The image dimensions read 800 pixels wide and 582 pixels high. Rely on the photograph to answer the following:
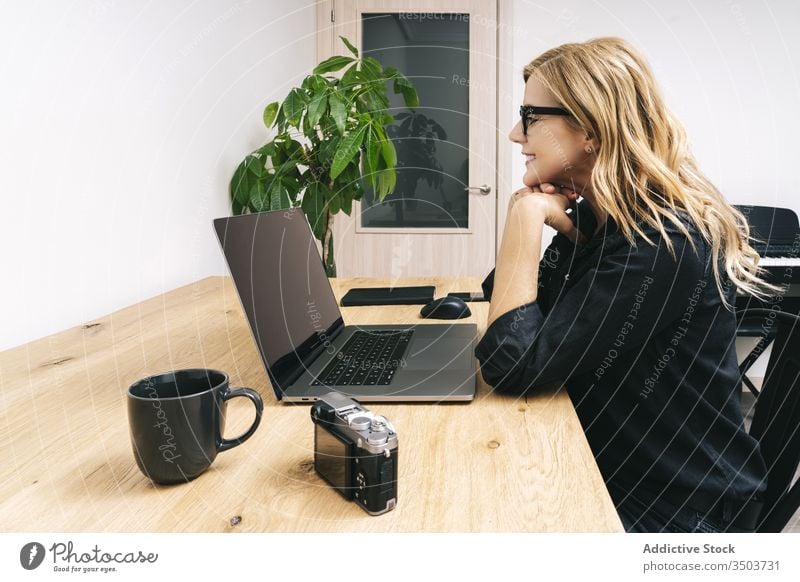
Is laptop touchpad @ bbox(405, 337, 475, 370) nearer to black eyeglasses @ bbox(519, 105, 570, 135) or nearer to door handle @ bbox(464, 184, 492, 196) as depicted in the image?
black eyeglasses @ bbox(519, 105, 570, 135)

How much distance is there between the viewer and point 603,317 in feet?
2.65

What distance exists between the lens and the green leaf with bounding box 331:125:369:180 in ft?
6.31

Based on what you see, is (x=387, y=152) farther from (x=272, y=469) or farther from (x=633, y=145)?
(x=272, y=469)

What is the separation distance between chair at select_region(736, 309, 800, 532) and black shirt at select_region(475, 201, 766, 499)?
0.05 meters

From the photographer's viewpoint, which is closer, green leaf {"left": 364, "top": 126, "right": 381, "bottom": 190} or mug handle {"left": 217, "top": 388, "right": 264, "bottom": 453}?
mug handle {"left": 217, "top": 388, "right": 264, "bottom": 453}

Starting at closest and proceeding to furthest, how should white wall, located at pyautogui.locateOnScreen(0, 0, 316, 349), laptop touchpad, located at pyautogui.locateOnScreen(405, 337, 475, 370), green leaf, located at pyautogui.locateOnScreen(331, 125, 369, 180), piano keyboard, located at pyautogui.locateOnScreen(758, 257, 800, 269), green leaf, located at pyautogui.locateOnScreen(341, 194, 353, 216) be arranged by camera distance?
laptop touchpad, located at pyautogui.locateOnScreen(405, 337, 475, 370), white wall, located at pyautogui.locateOnScreen(0, 0, 316, 349), green leaf, located at pyautogui.locateOnScreen(331, 125, 369, 180), green leaf, located at pyautogui.locateOnScreen(341, 194, 353, 216), piano keyboard, located at pyautogui.locateOnScreen(758, 257, 800, 269)

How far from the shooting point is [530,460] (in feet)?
2.07

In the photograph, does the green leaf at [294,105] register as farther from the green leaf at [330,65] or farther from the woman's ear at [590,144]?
the woman's ear at [590,144]

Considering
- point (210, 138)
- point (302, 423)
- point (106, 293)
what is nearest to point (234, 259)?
point (302, 423)

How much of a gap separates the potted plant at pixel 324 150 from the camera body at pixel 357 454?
56.1 inches

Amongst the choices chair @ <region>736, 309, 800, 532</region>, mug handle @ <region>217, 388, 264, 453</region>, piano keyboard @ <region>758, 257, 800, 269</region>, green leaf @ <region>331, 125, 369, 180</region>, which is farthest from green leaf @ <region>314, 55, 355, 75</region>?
piano keyboard @ <region>758, 257, 800, 269</region>

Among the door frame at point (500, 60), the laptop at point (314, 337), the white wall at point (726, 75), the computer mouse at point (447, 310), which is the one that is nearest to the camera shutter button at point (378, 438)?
the laptop at point (314, 337)
